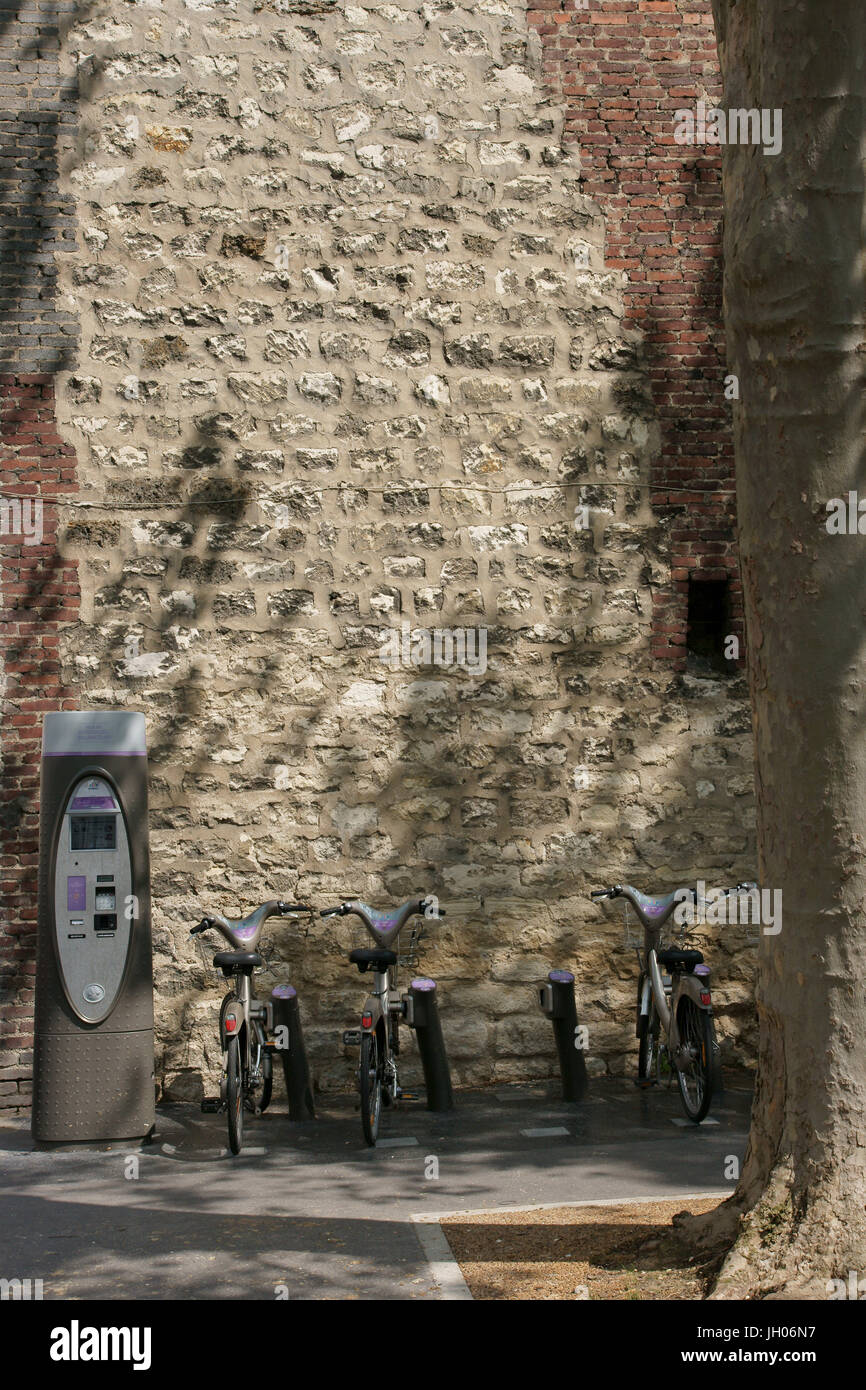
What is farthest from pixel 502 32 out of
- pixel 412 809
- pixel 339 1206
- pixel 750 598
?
pixel 339 1206

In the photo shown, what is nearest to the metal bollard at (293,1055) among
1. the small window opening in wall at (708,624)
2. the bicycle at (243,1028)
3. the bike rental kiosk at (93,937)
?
the bicycle at (243,1028)

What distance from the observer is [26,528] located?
299 inches

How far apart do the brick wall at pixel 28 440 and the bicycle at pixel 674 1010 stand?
3.20 meters

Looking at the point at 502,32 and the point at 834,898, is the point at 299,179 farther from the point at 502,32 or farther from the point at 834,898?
the point at 834,898

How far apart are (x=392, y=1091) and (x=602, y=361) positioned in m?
4.37

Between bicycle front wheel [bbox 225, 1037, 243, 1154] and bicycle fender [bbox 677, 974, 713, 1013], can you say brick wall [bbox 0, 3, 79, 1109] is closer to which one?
bicycle front wheel [bbox 225, 1037, 243, 1154]

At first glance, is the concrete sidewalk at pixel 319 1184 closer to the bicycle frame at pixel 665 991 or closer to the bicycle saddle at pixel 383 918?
the bicycle frame at pixel 665 991

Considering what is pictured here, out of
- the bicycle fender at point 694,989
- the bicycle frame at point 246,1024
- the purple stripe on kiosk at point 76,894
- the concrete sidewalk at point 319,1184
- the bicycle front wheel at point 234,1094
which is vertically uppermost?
the purple stripe on kiosk at point 76,894

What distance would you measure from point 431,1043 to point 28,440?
4.03 meters

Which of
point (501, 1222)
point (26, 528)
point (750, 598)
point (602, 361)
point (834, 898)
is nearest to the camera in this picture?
point (834, 898)

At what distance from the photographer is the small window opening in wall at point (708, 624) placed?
8250 millimetres

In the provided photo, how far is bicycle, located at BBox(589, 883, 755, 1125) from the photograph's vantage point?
6.71m

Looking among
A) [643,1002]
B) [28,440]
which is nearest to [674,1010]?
[643,1002]

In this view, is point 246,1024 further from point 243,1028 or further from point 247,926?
point 247,926
